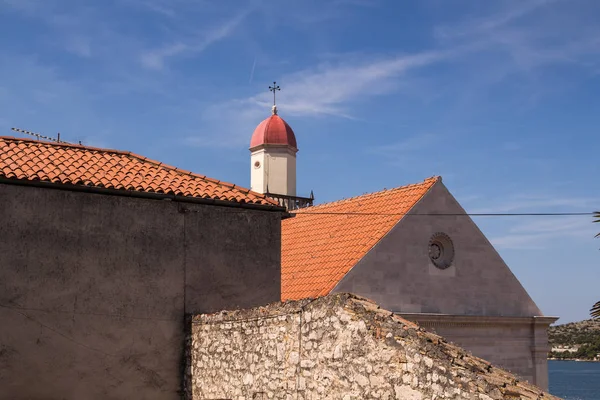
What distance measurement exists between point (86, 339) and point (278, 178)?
1792cm

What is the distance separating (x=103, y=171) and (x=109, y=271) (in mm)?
2262

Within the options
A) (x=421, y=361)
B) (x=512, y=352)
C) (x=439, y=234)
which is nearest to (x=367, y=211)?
(x=439, y=234)

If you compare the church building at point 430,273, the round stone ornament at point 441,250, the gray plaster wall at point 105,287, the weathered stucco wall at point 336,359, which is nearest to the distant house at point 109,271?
the gray plaster wall at point 105,287

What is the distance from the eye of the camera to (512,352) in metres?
19.9

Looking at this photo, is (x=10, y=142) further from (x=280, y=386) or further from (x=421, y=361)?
(x=421, y=361)

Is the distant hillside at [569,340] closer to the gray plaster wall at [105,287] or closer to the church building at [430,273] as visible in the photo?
the church building at [430,273]

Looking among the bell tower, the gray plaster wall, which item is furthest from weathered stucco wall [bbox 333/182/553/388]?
the bell tower

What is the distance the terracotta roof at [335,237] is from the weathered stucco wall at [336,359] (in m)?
A: 6.59

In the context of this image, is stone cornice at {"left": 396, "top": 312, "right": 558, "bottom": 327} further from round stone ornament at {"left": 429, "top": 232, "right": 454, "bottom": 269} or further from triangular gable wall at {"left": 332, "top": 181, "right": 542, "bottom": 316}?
round stone ornament at {"left": 429, "top": 232, "right": 454, "bottom": 269}

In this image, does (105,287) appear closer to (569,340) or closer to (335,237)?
(335,237)

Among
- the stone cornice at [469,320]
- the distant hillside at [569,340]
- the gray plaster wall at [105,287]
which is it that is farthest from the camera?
the distant hillside at [569,340]

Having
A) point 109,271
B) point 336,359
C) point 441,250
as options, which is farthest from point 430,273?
point 336,359

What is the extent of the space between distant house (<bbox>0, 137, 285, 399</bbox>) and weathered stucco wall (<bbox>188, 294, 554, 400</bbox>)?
5.17ft

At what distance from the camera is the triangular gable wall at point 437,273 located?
59.9 ft
